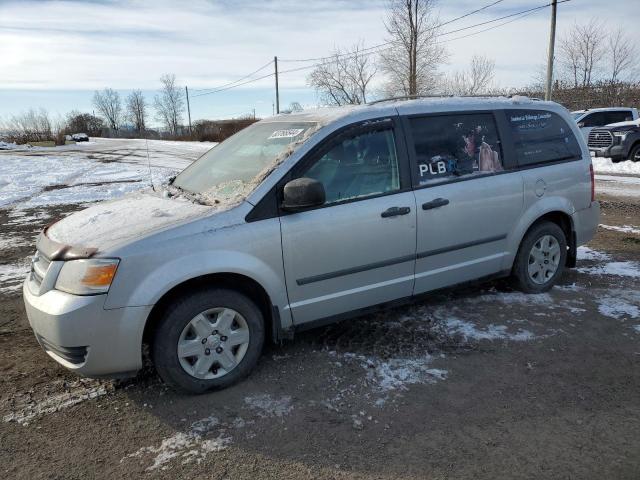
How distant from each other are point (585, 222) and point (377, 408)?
3218 millimetres

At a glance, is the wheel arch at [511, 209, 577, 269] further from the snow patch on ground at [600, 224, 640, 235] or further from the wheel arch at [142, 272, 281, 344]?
the snow patch on ground at [600, 224, 640, 235]

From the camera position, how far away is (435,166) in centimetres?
402

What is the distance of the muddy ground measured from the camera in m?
2.59

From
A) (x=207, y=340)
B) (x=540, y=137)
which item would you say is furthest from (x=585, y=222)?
(x=207, y=340)

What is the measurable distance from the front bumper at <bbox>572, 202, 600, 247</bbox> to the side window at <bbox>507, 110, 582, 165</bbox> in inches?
→ 21.7

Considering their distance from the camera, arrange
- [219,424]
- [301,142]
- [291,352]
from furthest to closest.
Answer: [291,352]
[301,142]
[219,424]

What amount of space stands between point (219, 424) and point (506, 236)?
2908 millimetres

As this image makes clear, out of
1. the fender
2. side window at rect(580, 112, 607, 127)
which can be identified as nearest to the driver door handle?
the fender

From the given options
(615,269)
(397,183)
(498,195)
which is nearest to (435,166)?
(397,183)

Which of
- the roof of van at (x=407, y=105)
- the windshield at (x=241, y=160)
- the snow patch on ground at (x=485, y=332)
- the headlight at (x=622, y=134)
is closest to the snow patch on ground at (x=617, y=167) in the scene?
the headlight at (x=622, y=134)

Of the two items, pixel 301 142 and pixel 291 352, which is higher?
pixel 301 142

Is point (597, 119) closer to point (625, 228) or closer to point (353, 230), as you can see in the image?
point (625, 228)

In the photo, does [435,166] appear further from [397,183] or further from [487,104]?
[487,104]

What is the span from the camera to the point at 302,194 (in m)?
3.26
